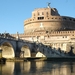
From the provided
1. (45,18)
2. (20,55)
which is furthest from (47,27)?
(20,55)

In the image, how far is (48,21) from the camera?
7756cm

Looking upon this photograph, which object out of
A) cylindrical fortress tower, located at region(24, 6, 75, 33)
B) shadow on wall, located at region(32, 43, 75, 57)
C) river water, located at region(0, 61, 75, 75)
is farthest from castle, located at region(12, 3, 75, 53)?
river water, located at region(0, 61, 75, 75)

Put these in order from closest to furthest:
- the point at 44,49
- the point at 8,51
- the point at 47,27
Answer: the point at 8,51, the point at 44,49, the point at 47,27

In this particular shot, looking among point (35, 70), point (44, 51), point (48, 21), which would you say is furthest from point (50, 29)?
point (35, 70)

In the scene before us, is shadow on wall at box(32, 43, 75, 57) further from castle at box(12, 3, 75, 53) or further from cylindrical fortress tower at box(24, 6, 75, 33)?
cylindrical fortress tower at box(24, 6, 75, 33)

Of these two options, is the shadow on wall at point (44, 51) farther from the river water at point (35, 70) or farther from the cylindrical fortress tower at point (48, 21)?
the river water at point (35, 70)

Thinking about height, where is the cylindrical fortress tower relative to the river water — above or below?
Answer: above

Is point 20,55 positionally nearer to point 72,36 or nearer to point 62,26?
point 72,36

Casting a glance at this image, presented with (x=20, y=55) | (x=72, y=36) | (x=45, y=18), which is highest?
(x=45, y=18)

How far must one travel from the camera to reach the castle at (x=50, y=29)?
71.1 metres

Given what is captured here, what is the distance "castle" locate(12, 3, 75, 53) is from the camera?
233ft

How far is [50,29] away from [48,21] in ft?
8.51

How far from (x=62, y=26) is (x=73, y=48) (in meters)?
10.2

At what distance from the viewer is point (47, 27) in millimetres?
78062
